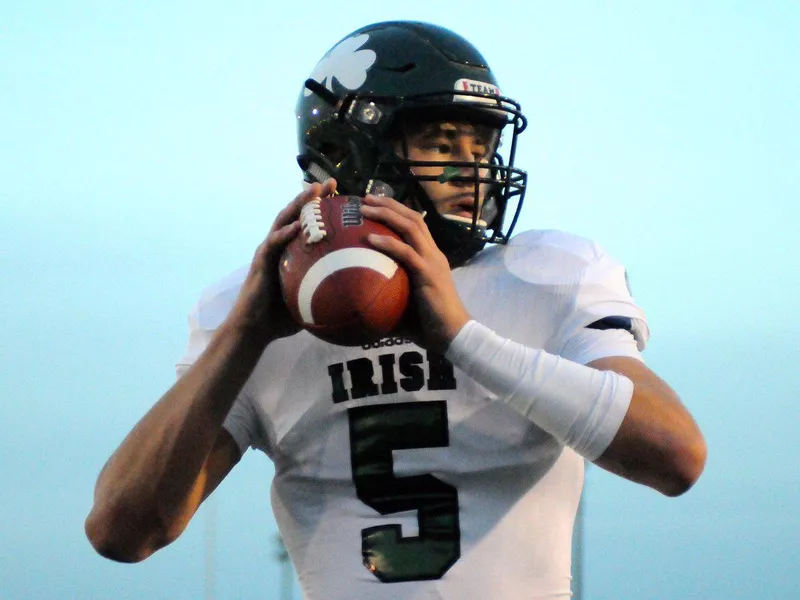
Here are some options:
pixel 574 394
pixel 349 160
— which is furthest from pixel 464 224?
pixel 574 394

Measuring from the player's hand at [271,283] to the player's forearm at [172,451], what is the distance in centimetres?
3

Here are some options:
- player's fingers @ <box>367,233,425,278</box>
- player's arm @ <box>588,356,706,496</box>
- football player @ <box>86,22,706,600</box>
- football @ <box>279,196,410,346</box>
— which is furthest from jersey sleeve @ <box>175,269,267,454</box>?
player's arm @ <box>588,356,706,496</box>

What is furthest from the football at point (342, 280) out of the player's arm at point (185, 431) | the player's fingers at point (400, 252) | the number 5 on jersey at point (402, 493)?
the number 5 on jersey at point (402, 493)

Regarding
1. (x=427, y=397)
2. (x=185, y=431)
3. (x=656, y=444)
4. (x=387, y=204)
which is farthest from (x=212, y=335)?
(x=656, y=444)

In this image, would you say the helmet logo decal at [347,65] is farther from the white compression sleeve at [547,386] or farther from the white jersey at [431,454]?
the white compression sleeve at [547,386]

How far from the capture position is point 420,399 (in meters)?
2.95

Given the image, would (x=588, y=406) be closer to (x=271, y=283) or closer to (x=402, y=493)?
(x=402, y=493)

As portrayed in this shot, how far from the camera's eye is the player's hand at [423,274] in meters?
2.58

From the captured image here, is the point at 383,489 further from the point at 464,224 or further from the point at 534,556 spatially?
the point at 464,224

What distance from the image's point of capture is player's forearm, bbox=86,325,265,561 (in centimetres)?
276

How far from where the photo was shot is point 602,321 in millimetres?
2922

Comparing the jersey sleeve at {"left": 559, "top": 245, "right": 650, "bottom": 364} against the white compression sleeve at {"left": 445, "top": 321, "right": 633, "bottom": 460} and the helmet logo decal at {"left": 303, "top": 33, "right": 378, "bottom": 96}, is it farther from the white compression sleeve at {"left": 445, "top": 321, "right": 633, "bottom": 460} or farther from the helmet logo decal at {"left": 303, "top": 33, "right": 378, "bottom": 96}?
the helmet logo decal at {"left": 303, "top": 33, "right": 378, "bottom": 96}

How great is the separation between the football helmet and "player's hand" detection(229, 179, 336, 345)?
38cm

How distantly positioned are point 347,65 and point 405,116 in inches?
10.7
